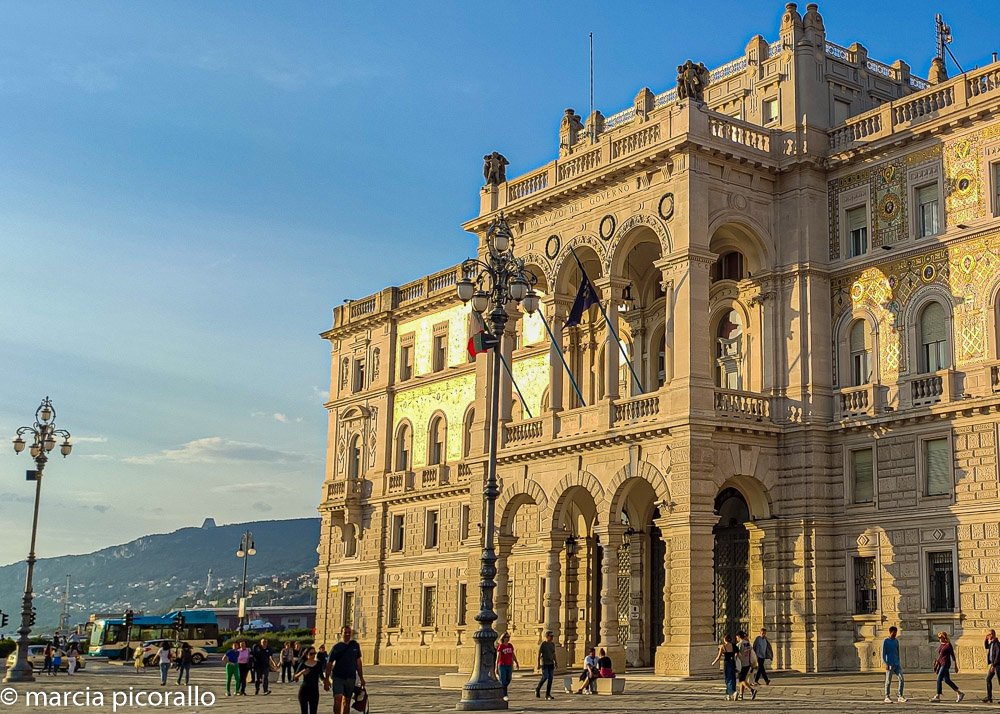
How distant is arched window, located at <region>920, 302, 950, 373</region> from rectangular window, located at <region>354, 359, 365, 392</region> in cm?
3369

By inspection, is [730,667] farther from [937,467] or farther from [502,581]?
[502,581]

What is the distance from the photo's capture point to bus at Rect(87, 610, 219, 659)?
79.3 m

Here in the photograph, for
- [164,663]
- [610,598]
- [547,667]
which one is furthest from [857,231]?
[164,663]

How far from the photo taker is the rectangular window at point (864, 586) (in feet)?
126

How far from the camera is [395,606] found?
A: 201 ft

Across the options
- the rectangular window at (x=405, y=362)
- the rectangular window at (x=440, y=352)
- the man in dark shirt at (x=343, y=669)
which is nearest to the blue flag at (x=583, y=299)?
the rectangular window at (x=440, y=352)

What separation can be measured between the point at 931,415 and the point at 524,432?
1367 centimetres

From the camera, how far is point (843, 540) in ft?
128

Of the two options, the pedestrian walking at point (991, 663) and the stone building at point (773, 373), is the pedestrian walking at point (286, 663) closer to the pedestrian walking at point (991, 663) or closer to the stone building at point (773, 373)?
the stone building at point (773, 373)

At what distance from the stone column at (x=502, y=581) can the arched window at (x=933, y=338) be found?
14796mm

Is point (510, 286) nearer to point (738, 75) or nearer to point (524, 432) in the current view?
point (524, 432)

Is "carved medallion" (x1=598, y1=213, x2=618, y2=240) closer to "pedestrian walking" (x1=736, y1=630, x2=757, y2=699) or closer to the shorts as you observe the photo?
"pedestrian walking" (x1=736, y1=630, x2=757, y2=699)

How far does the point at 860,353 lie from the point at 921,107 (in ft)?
24.4

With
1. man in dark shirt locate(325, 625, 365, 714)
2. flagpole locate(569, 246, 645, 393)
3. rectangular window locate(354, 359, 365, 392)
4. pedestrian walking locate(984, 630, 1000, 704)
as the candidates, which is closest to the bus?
rectangular window locate(354, 359, 365, 392)
